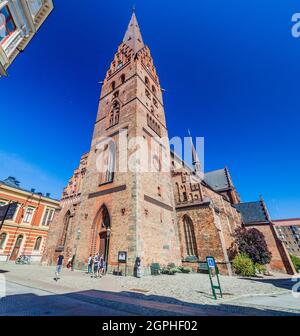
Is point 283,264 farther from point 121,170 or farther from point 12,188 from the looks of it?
point 12,188

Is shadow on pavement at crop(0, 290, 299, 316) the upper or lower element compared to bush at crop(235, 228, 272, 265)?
lower

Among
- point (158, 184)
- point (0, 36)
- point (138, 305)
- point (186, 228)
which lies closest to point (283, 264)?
point (186, 228)

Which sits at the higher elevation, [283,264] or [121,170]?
[121,170]

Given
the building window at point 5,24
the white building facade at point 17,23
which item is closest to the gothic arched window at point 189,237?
the white building facade at point 17,23

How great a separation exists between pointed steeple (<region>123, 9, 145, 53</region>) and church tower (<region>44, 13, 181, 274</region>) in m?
5.96

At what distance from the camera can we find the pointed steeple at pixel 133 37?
2746 cm

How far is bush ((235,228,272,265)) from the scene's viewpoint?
670 inches

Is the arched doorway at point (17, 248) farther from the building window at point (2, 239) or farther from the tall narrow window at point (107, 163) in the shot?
the tall narrow window at point (107, 163)

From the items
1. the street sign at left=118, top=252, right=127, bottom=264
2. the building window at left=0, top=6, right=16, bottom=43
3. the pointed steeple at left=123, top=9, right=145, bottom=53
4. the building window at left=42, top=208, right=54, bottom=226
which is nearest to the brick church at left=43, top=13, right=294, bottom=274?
the street sign at left=118, top=252, right=127, bottom=264

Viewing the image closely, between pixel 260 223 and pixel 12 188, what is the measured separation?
39.2 metres

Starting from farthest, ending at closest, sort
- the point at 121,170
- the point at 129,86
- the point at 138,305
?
the point at 129,86, the point at 121,170, the point at 138,305

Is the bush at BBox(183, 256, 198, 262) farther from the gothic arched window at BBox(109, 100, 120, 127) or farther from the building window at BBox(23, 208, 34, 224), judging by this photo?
the building window at BBox(23, 208, 34, 224)

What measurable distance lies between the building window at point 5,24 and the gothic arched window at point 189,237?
20.7 meters
